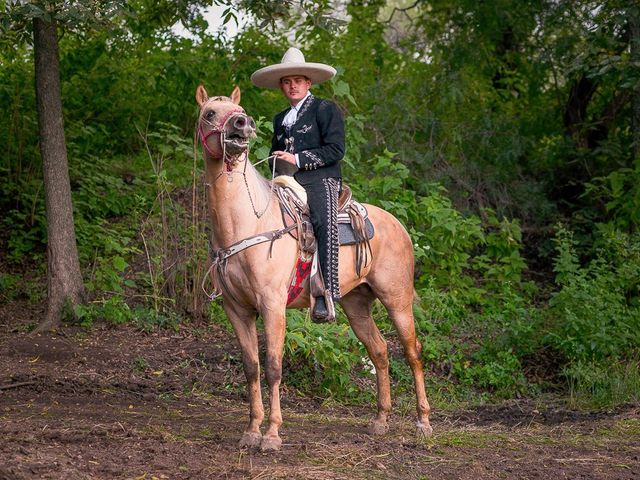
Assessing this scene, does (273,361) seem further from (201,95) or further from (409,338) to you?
(201,95)

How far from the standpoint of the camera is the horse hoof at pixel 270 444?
6.24 metres

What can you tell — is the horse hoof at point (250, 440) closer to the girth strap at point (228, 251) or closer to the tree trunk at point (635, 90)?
the girth strap at point (228, 251)

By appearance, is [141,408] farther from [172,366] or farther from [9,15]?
[9,15]

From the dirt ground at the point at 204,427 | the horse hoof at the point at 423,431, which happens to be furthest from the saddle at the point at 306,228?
the horse hoof at the point at 423,431

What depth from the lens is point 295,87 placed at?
276 inches

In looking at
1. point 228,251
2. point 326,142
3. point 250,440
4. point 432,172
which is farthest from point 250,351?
point 432,172

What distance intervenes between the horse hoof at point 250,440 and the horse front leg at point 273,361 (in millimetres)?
76

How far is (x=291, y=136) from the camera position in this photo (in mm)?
6980

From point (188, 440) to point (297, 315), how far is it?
2749 millimetres

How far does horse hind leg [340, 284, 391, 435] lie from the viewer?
7539 mm

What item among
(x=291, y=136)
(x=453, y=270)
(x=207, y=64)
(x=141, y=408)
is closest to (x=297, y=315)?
(x=141, y=408)

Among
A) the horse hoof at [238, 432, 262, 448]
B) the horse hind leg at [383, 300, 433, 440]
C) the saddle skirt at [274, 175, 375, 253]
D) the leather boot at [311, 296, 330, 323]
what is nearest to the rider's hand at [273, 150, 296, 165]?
the saddle skirt at [274, 175, 375, 253]

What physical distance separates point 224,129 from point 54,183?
4189 mm

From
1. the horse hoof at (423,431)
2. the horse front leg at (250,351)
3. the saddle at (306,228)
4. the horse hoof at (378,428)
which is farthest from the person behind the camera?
the horse hoof at (378,428)
